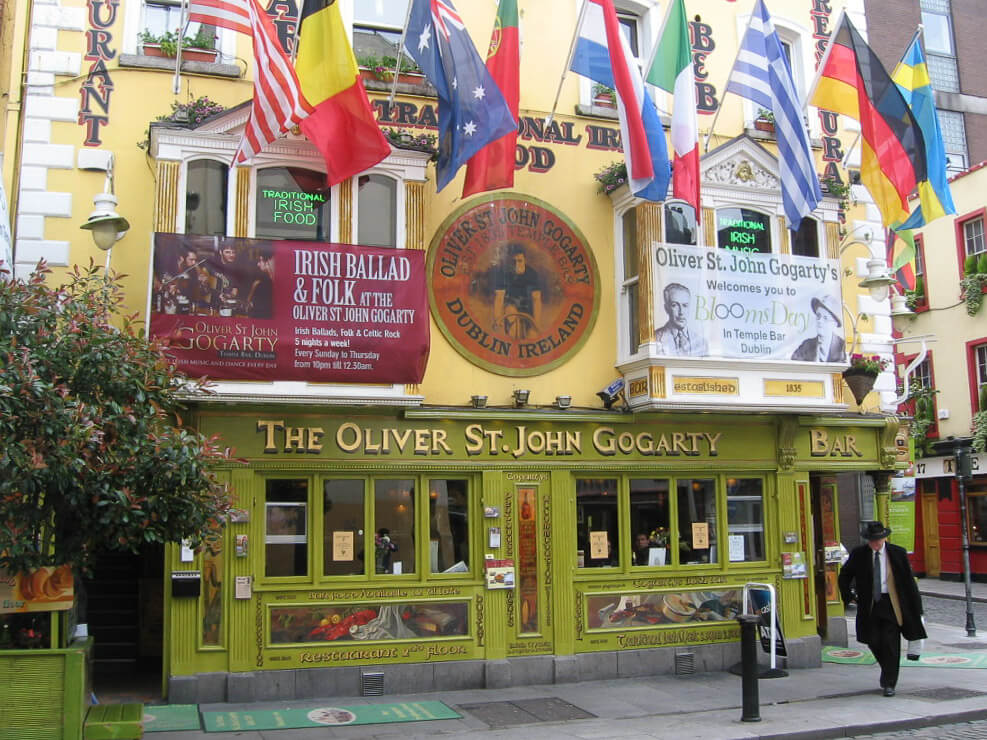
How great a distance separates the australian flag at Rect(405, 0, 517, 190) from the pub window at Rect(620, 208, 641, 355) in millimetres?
2880

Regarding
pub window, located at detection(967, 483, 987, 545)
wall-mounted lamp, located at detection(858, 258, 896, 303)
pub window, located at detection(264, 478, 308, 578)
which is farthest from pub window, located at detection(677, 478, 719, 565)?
pub window, located at detection(967, 483, 987, 545)

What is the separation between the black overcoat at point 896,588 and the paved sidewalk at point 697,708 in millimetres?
812

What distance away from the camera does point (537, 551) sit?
41.9 ft

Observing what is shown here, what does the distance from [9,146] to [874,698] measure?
40.9 ft

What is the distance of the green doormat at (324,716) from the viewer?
10.2 m

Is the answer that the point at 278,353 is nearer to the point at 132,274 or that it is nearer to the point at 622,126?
the point at 132,274

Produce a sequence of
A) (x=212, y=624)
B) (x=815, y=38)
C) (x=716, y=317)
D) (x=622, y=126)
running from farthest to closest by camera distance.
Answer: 1. (x=815, y=38)
2. (x=716, y=317)
3. (x=622, y=126)
4. (x=212, y=624)

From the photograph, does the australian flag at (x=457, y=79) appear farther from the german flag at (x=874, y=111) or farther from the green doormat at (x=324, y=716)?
the green doormat at (x=324, y=716)

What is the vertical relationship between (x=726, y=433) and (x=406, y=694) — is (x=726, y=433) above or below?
above

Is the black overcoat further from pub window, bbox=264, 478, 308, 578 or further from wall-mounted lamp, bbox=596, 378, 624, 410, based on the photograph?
pub window, bbox=264, 478, 308, 578

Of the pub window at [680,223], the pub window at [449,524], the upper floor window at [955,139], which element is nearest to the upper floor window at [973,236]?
the upper floor window at [955,139]

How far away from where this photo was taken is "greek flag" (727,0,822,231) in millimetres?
12906

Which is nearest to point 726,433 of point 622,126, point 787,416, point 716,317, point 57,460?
point 787,416

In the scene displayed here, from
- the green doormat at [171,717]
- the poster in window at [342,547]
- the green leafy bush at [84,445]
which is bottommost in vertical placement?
the green doormat at [171,717]
